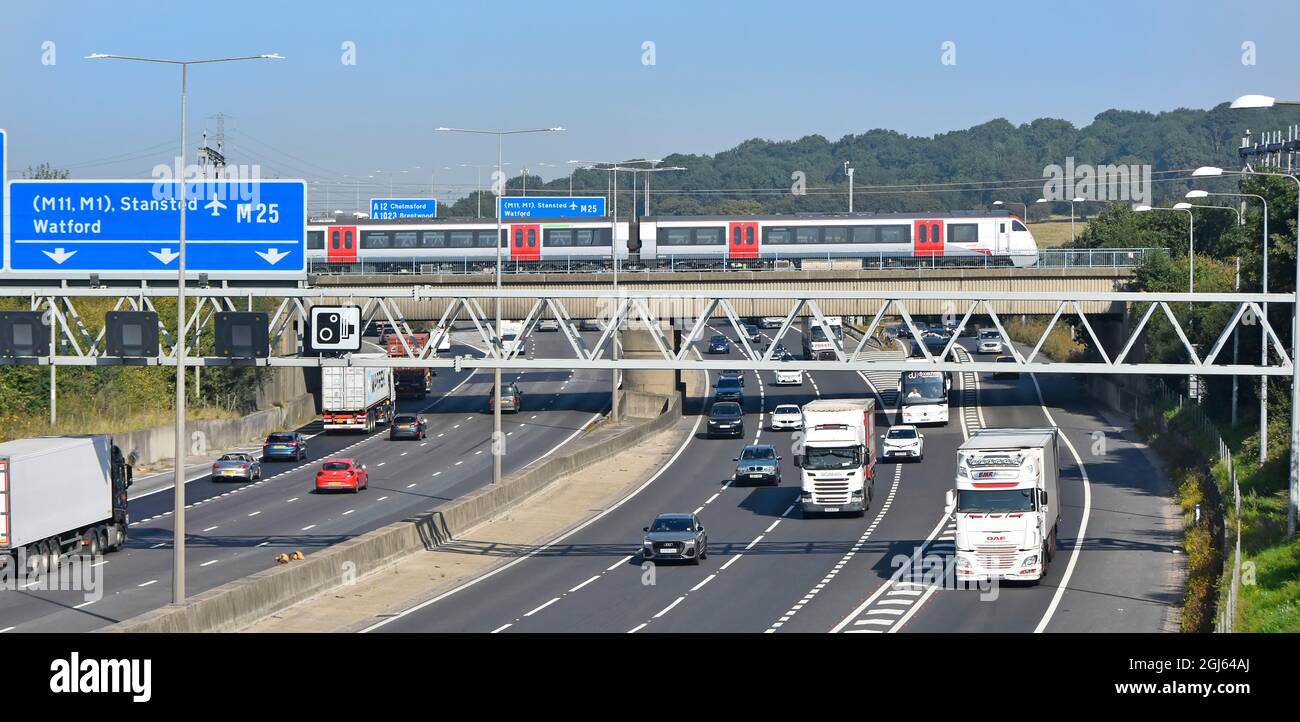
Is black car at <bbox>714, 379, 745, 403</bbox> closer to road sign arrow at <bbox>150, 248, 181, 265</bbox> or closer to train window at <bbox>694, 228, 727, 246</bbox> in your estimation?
train window at <bbox>694, 228, 727, 246</bbox>

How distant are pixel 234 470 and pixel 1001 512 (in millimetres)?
32531

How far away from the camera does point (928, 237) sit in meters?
81.4

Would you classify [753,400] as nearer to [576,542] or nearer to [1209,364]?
[576,542]

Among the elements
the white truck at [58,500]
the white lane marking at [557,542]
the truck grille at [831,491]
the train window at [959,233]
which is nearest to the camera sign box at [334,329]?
the white lane marking at [557,542]

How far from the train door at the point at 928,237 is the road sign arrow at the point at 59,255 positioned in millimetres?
53112

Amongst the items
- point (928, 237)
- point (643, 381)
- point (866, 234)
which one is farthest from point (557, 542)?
point (928, 237)

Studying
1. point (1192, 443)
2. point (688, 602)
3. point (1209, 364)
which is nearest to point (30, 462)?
point (688, 602)

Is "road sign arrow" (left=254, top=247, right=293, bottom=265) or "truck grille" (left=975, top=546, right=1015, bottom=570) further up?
"road sign arrow" (left=254, top=247, right=293, bottom=265)

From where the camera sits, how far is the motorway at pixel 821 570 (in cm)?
2930

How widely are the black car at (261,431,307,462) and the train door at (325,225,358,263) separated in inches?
977

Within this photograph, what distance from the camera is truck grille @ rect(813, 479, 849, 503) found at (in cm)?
4462

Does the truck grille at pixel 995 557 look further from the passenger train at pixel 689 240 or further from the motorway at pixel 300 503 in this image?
the passenger train at pixel 689 240

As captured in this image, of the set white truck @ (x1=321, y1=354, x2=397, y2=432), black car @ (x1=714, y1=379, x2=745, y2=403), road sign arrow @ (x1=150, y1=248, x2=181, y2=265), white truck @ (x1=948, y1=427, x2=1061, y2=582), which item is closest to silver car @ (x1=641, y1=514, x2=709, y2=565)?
white truck @ (x1=948, y1=427, x2=1061, y2=582)
